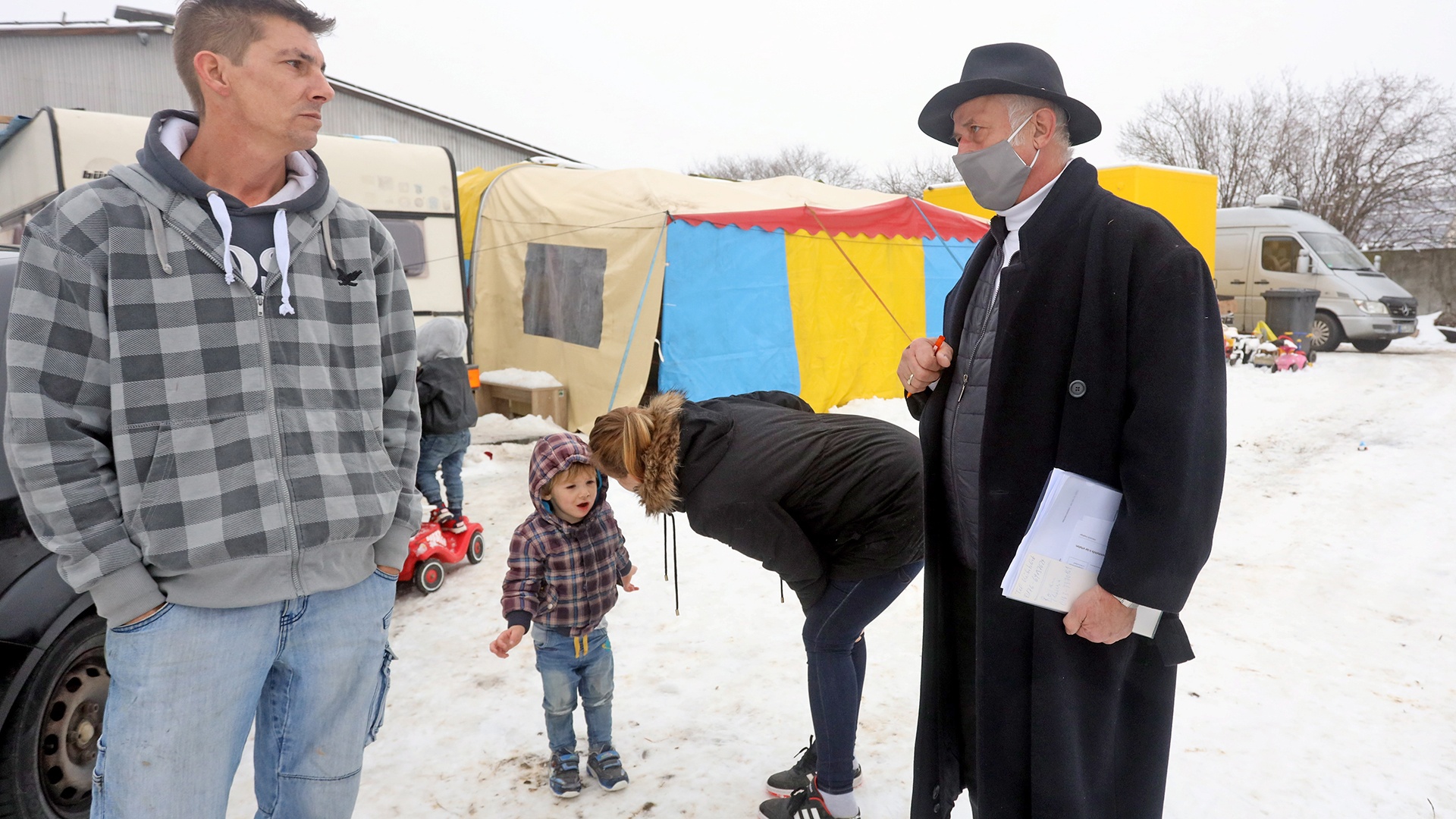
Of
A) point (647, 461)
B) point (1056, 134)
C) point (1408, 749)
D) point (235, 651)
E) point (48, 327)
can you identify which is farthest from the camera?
point (1408, 749)

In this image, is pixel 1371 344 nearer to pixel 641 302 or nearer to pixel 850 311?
pixel 850 311

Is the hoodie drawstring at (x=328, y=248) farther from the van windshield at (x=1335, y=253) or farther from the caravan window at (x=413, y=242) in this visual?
the van windshield at (x=1335, y=253)

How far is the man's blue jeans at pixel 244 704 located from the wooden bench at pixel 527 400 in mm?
7447

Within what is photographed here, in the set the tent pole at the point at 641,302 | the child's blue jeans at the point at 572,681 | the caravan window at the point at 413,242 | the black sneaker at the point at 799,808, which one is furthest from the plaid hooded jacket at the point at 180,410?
the caravan window at the point at 413,242

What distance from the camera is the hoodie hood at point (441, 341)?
5906 millimetres

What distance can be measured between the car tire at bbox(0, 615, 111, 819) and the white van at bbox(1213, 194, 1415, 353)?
733 inches

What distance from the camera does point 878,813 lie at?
10.2 ft

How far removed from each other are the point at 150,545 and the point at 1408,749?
4.32 meters

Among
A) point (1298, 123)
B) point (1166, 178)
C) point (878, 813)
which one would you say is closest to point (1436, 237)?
point (1298, 123)

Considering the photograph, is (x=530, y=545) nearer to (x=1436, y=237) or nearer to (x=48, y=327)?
(x=48, y=327)

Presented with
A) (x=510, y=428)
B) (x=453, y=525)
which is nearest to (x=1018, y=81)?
(x=453, y=525)

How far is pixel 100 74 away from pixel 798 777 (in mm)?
23433

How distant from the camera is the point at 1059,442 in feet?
6.35

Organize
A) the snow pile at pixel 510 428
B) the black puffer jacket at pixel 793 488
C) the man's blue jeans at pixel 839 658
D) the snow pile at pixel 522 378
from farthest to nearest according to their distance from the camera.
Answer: the snow pile at pixel 522 378 < the snow pile at pixel 510 428 < the man's blue jeans at pixel 839 658 < the black puffer jacket at pixel 793 488
